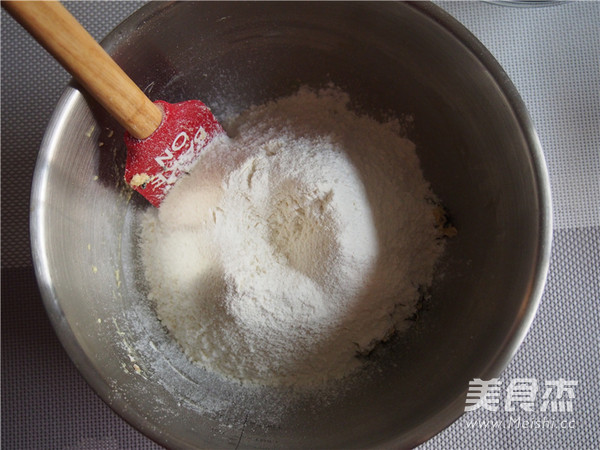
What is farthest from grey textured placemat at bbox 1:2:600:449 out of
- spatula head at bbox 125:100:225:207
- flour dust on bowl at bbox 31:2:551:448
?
spatula head at bbox 125:100:225:207

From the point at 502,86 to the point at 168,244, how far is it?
0.62 meters

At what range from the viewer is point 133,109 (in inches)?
29.1

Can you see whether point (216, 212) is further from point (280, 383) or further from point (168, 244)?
point (280, 383)

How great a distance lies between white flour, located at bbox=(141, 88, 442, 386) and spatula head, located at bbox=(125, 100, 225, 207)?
3cm

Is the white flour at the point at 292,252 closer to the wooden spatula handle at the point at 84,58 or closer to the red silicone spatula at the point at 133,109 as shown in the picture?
the red silicone spatula at the point at 133,109

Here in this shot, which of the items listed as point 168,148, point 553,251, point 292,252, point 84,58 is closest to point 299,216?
point 292,252

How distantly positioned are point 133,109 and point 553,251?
819mm

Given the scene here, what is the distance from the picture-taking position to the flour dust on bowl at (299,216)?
2.34 ft

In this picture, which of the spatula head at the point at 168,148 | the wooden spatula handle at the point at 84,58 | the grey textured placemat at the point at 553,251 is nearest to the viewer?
the wooden spatula handle at the point at 84,58

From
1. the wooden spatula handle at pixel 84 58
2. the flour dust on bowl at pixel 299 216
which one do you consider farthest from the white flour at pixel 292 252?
the wooden spatula handle at pixel 84 58

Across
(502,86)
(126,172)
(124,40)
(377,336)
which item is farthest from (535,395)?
(124,40)

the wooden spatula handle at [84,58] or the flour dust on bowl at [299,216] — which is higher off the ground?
the wooden spatula handle at [84,58]

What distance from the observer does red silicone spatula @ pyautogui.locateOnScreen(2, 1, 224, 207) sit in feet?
2.12

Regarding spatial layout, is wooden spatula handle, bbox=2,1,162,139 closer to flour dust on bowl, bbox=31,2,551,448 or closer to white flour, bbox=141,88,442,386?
flour dust on bowl, bbox=31,2,551,448
